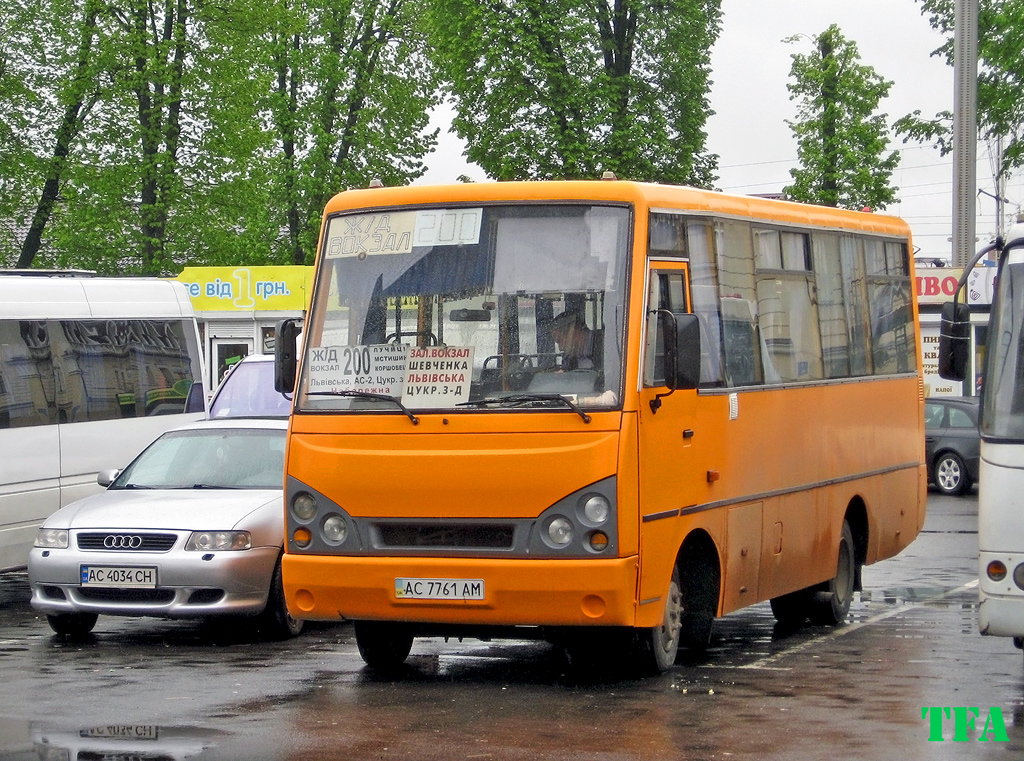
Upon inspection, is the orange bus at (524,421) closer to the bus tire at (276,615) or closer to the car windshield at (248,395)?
the bus tire at (276,615)

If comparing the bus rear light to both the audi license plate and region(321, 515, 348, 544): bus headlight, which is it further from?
the audi license plate

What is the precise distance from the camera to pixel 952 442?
28656 millimetres

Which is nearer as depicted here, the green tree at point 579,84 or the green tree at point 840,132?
the green tree at point 579,84

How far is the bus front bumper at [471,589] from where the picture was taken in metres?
9.29

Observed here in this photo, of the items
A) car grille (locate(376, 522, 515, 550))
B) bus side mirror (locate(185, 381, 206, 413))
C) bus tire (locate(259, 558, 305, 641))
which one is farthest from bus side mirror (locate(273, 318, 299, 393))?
bus side mirror (locate(185, 381, 206, 413))

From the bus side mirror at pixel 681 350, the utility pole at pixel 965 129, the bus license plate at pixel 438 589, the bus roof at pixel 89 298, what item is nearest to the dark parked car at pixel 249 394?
the bus roof at pixel 89 298

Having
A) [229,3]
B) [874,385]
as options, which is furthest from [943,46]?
[874,385]

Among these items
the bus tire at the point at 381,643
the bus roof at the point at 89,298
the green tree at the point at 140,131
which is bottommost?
the bus tire at the point at 381,643

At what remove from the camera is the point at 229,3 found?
39.7 m

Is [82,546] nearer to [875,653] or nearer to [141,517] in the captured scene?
[141,517]

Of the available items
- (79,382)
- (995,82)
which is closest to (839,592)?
(79,382)

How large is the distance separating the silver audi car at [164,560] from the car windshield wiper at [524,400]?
116 inches

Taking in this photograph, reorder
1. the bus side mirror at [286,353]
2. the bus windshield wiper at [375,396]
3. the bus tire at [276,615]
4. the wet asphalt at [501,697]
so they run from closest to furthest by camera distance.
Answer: the wet asphalt at [501,697]
the bus windshield wiper at [375,396]
the bus side mirror at [286,353]
the bus tire at [276,615]

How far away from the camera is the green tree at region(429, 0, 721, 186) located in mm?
41781
